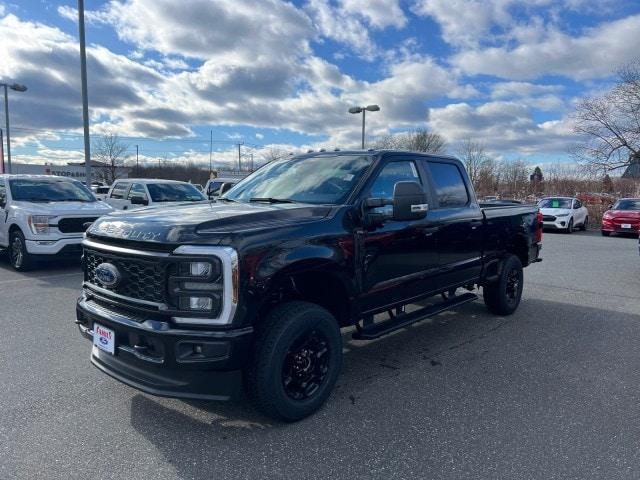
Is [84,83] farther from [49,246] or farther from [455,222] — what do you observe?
[455,222]

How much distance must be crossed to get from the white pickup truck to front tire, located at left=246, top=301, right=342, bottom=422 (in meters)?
6.02

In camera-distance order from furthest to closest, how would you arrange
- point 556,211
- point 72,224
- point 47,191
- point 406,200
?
point 556,211, point 47,191, point 72,224, point 406,200

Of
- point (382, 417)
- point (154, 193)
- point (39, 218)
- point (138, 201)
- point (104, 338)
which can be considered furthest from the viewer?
point (154, 193)

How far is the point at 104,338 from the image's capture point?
329 centimetres

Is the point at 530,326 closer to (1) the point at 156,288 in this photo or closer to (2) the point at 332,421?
(2) the point at 332,421

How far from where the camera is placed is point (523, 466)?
112 inches

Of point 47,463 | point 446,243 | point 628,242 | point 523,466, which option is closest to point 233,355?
point 47,463

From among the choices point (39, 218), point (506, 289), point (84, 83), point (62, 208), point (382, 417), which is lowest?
point (382, 417)

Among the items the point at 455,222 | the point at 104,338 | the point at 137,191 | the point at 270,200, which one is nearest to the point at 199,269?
the point at 104,338

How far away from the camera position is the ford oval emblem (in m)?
3.26

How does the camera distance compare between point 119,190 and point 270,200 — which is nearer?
point 270,200

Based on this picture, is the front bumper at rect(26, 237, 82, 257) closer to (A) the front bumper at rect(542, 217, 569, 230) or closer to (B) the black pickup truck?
(B) the black pickup truck

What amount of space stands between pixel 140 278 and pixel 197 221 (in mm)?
540

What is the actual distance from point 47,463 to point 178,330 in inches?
42.4
